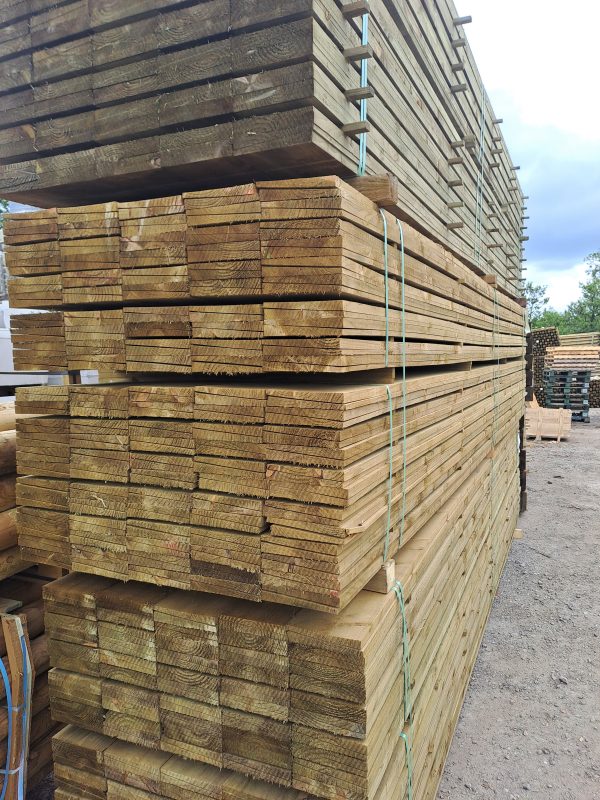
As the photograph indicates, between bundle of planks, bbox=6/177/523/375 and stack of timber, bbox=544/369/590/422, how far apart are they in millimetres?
22789

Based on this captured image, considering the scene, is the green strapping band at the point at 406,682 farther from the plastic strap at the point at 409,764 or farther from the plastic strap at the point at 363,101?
the plastic strap at the point at 363,101

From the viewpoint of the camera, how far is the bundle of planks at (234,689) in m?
2.25

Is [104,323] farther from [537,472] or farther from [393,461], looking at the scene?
[537,472]

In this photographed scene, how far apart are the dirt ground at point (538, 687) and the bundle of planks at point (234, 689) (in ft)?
4.26

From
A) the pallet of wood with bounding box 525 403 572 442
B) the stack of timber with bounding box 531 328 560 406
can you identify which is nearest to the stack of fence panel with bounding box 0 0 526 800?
the pallet of wood with bounding box 525 403 572 442

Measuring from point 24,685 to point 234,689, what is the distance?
1.41 metres

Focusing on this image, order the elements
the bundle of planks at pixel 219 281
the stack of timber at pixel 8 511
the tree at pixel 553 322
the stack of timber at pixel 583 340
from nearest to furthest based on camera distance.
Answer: the bundle of planks at pixel 219 281
the stack of timber at pixel 8 511
the stack of timber at pixel 583 340
the tree at pixel 553 322

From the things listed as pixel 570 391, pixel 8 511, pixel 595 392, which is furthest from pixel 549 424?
pixel 8 511

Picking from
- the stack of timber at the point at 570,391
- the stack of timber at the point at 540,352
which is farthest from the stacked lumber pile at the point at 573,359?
the stack of timber at the point at 540,352

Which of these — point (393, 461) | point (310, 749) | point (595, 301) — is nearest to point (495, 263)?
point (393, 461)

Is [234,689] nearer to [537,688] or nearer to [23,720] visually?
[23,720]

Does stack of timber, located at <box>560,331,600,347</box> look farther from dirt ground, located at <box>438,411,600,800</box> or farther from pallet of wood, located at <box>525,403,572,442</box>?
dirt ground, located at <box>438,411,600,800</box>

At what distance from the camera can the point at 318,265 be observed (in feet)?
6.91

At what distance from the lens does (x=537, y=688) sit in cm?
502
